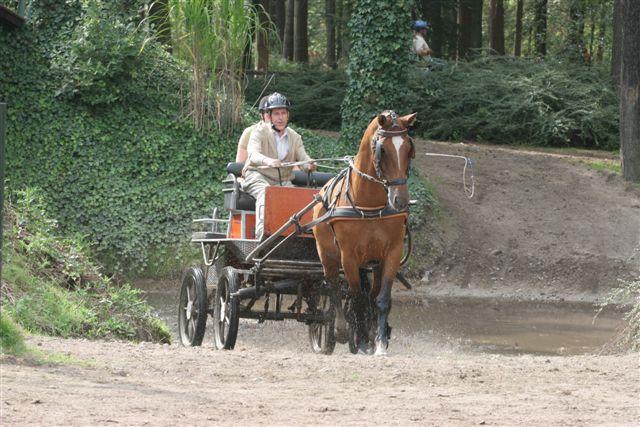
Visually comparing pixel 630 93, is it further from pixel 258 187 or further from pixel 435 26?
pixel 258 187

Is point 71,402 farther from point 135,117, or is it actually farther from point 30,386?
point 135,117

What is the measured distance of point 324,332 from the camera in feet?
36.3

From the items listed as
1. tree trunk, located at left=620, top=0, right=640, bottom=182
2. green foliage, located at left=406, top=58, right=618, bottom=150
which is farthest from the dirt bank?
green foliage, located at left=406, top=58, right=618, bottom=150

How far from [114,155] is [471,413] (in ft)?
43.1

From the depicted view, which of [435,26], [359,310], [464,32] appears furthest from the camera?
[464,32]

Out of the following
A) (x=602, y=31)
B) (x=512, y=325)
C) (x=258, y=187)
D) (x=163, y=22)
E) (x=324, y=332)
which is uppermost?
(x=602, y=31)

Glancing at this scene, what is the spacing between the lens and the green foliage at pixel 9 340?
310 inches

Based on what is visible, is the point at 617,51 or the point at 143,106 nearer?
the point at 143,106

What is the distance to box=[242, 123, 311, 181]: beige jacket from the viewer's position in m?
10.9

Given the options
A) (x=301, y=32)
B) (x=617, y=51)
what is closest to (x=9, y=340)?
(x=617, y=51)

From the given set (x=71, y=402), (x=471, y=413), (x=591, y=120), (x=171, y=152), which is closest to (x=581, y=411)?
(x=471, y=413)

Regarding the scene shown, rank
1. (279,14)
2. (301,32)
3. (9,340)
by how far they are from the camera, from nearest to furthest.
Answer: (9,340) < (301,32) < (279,14)

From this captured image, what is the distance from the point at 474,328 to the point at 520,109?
32.9 feet

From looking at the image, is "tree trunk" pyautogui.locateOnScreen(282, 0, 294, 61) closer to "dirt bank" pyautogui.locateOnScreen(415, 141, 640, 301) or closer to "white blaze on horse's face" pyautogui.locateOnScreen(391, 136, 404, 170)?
"dirt bank" pyautogui.locateOnScreen(415, 141, 640, 301)
